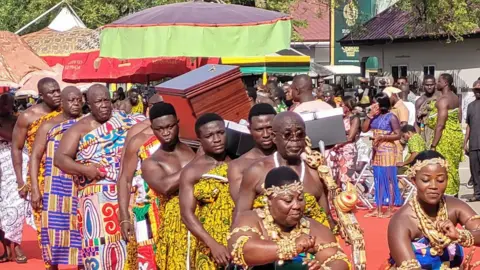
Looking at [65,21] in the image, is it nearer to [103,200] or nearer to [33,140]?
[33,140]

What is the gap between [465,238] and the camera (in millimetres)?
5613

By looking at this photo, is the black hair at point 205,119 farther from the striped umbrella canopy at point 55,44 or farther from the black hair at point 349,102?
the striped umbrella canopy at point 55,44

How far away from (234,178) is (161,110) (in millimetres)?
1079

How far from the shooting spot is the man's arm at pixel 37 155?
10.0m

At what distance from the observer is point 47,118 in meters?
10.4

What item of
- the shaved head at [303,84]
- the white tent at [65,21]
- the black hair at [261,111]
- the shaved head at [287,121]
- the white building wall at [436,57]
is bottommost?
the shaved head at [287,121]

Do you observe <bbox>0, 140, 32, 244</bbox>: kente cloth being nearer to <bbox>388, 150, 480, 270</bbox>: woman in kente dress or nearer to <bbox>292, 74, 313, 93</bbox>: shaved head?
<bbox>292, 74, 313, 93</bbox>: shaved head

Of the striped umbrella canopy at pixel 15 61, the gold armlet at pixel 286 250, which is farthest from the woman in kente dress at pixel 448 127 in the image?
the gold armlet at pixel 286 250

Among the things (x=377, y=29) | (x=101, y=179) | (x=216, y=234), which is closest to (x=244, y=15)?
(x=101, y=179)

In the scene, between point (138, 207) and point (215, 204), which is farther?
point (138, 207)

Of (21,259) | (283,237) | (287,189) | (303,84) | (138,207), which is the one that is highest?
(303,84)

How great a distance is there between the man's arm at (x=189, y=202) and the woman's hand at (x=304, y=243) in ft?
5.48

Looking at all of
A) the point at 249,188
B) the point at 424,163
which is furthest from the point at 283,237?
the point at 424,163

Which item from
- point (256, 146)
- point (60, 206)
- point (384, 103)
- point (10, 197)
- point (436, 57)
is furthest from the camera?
point (436, 57)
